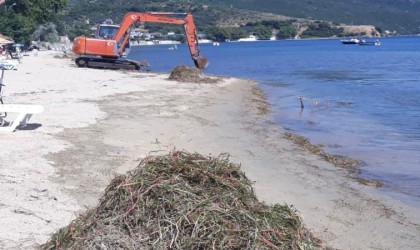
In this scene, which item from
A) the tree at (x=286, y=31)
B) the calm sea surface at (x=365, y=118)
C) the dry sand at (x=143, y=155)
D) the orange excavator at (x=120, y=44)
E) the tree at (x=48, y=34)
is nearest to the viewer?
the dry sand at (x=143, y=155)

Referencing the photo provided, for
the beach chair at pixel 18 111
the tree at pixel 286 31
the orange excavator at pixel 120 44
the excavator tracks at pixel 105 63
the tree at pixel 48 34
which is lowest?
the tree at pixel 286 31

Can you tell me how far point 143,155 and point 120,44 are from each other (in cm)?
2437

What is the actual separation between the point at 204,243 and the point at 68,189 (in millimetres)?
4683

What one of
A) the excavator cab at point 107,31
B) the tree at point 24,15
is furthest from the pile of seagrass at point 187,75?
the tree at point 24,15

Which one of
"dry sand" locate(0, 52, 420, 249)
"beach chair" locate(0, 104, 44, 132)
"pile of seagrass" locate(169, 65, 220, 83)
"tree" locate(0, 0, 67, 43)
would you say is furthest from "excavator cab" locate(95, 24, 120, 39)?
"beach chair" locate(0, 104, 44, 132)

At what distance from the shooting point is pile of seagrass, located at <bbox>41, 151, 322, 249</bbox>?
13.9ft

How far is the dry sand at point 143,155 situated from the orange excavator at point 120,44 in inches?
485

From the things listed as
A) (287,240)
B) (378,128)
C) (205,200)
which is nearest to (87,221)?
(205,200)

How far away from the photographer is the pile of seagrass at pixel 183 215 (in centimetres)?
425

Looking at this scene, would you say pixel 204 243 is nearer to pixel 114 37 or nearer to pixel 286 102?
pixel 286 102

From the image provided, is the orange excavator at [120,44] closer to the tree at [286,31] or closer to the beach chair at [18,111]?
the beach chair at [18,111]

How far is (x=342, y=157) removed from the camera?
544 inches

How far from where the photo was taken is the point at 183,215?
4305 mm

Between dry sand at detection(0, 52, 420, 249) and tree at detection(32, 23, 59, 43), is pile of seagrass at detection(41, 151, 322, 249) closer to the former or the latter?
dry sand at detection(0, 52, 420, 249)
